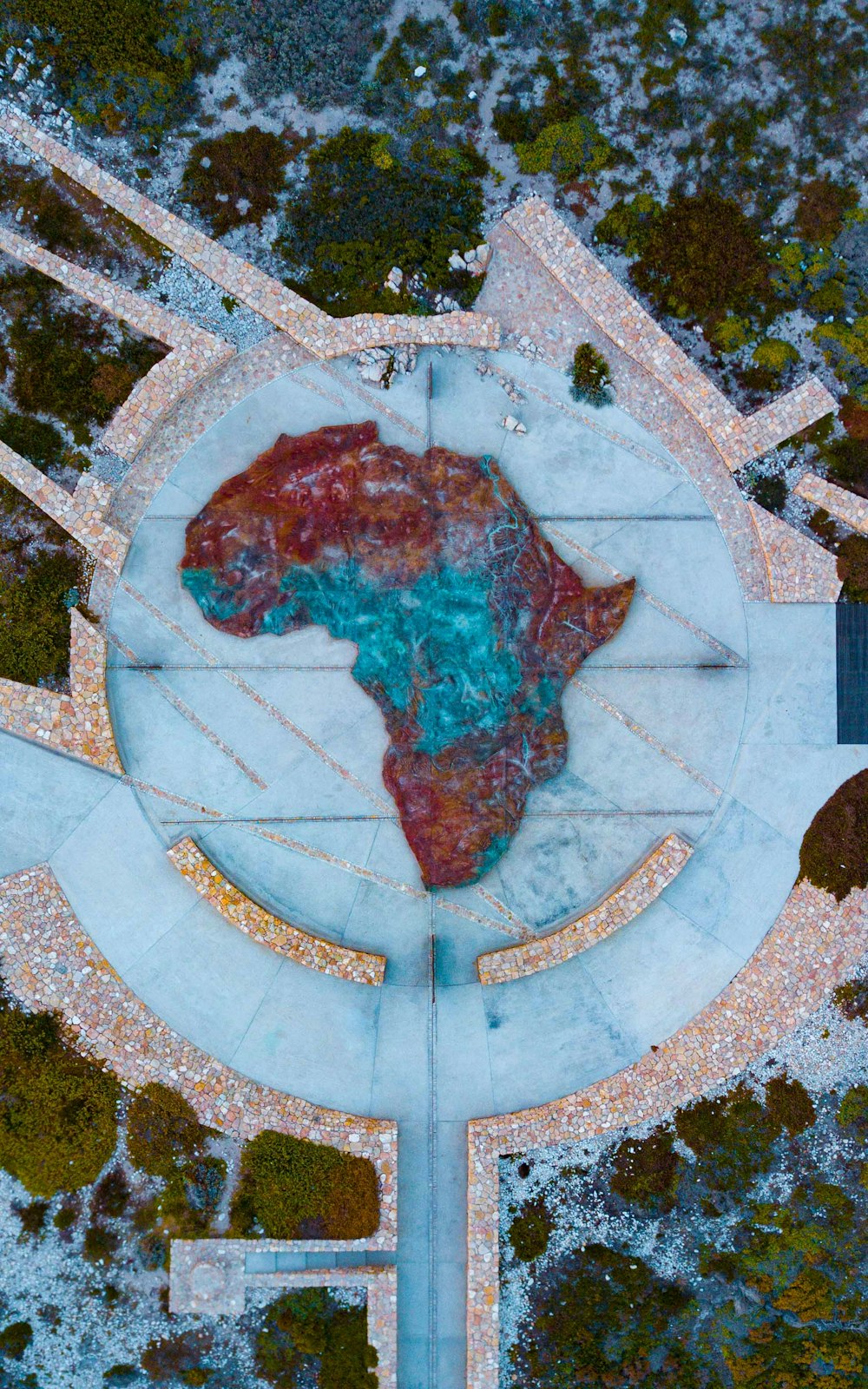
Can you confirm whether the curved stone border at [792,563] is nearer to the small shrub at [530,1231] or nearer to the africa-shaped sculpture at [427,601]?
the africa-shaped sculpture at [427,601]

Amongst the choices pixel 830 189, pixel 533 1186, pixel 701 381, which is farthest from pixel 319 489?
pixel 533 1186

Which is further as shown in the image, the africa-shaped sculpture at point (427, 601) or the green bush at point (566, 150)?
the green bush at point (566, 150)

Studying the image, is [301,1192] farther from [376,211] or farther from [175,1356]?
[376,211]

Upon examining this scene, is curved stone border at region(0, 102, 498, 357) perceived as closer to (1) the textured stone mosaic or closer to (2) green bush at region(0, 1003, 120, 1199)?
(2) green bush at region(0, 1003, 120, 1199)

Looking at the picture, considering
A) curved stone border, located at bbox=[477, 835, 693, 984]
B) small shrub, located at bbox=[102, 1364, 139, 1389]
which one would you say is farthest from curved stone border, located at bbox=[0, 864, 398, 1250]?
small shrub, located at bbox=[102, 1364, 139, 1389]

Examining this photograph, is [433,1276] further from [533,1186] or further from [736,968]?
[736,968]

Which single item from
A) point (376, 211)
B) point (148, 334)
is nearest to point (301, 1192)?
point (148, 334)

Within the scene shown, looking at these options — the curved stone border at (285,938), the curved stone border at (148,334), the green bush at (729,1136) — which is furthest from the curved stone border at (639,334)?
the green bush at (729,1136)
